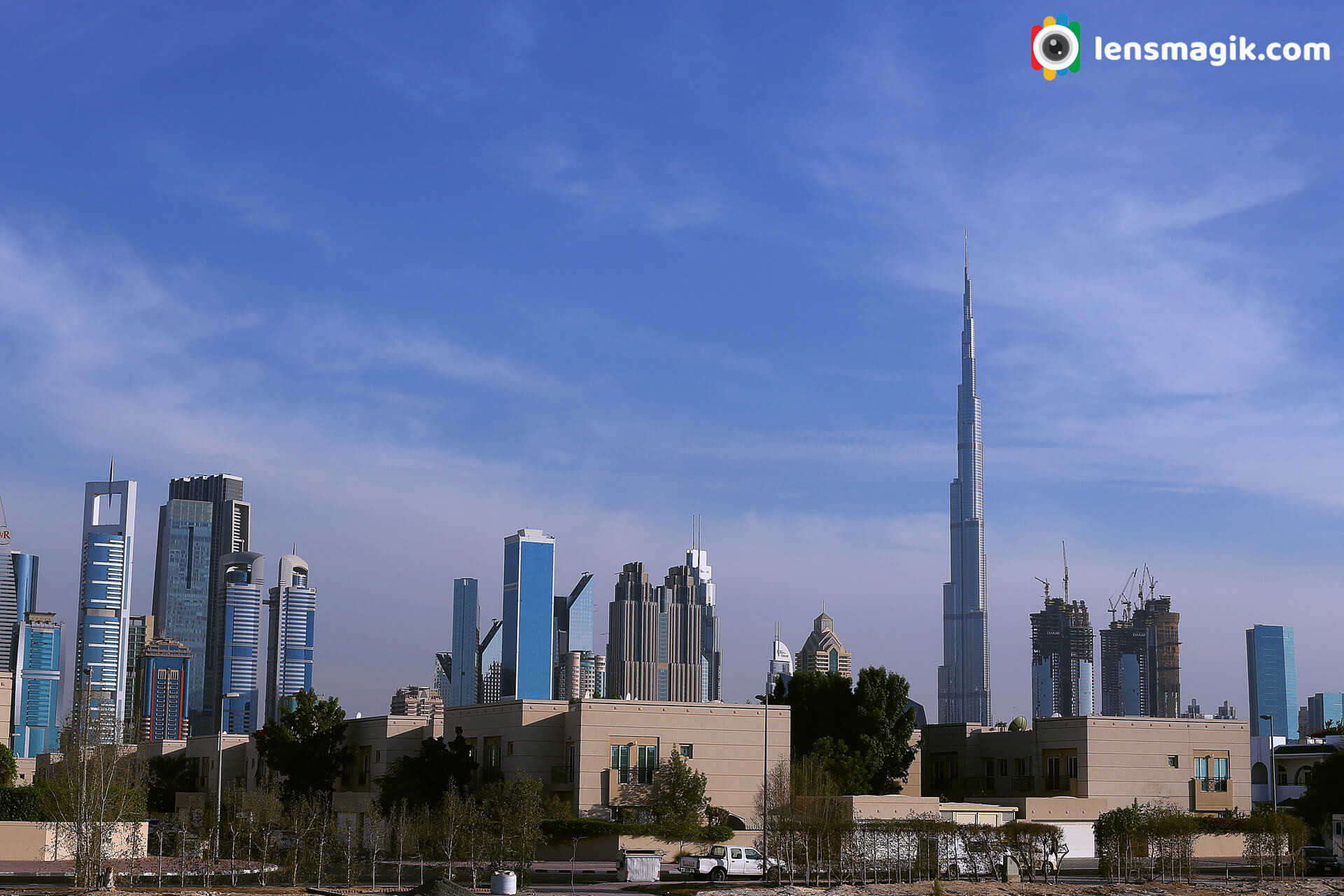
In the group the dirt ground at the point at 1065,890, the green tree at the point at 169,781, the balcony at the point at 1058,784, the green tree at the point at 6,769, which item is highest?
the green tree at the point at 6,769

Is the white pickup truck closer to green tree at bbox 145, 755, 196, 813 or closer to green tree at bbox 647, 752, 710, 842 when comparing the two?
green tree at bbox 647, 752, 710, 842

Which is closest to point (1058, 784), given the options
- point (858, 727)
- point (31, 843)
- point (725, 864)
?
point (858, 727)

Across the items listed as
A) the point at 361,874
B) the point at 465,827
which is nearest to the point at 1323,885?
the point at 465,827

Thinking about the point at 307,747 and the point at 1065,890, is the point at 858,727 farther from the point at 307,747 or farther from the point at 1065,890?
the point at 1065,890

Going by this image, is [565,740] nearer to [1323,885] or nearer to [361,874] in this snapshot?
[361,874]

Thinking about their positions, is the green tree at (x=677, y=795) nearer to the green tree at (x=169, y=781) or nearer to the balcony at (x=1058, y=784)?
the balcony at (x=1058, y=784)

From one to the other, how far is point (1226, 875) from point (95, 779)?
167 ft

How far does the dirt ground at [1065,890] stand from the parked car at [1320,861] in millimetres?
8216

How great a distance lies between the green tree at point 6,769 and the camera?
8556cm

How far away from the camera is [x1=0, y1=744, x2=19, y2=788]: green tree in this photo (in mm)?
85562

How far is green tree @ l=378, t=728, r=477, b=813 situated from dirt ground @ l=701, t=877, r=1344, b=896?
3451 centimetres

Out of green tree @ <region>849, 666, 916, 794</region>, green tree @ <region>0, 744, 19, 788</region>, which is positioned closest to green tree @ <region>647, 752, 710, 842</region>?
green tree @ <region>849, 666, 916, 794</region>

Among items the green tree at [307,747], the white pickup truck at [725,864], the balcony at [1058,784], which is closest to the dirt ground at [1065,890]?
the white pickup truck at [725,864]

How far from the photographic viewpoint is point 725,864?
64.1 meters
